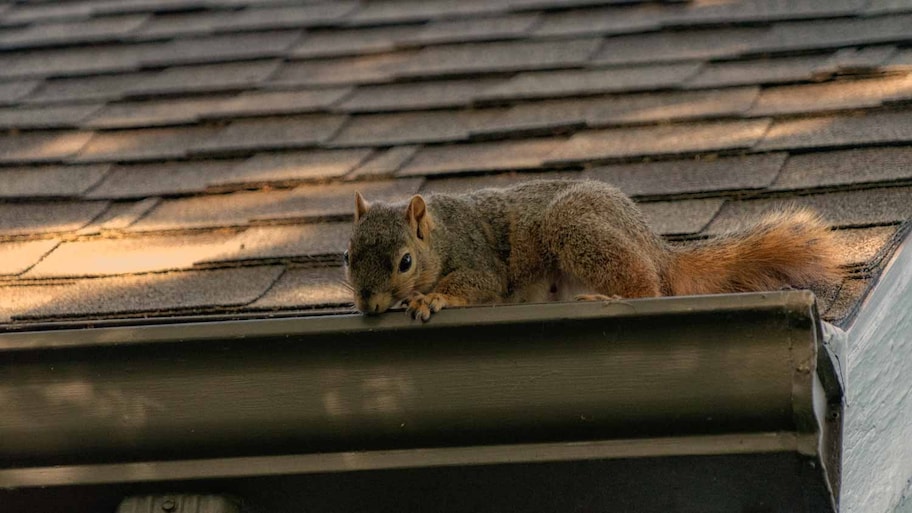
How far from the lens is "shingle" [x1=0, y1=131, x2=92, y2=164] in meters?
4.07

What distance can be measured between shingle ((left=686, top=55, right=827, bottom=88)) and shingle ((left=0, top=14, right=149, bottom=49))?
2.27 m

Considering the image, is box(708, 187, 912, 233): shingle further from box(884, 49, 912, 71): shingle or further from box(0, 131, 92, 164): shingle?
box(0, 131, 92, 164): shingle

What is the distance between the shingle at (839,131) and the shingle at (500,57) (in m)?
0.90

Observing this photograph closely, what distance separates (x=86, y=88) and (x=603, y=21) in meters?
1.76

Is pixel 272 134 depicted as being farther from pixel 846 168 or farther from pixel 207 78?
pixel 846 168

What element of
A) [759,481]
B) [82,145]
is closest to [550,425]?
[759,481]

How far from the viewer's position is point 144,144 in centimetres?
409

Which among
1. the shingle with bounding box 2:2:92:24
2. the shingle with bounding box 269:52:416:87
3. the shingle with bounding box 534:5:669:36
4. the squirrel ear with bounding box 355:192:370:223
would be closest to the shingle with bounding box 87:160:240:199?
the shingle with bounding box 269:52:416:87

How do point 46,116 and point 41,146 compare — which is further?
point 46,116

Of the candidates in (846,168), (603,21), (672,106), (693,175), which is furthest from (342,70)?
(846,168)

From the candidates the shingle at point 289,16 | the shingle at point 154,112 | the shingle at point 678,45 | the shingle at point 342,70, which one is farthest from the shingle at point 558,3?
the shingle at point 154,112

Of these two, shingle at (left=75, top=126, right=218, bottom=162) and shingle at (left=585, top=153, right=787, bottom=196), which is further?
shingle at (left=75, top=126, right=218, bottom=162)

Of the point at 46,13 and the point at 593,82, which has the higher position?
the point at 46,13

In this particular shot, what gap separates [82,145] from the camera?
13.5 feet
